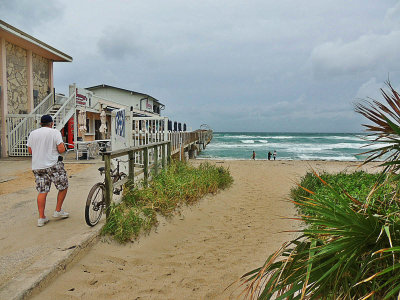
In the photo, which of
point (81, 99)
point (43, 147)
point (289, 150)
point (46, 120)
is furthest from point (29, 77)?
point (289, 150)

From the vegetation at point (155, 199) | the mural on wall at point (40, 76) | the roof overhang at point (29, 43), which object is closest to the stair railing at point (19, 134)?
the mural on wall at point (40, 76)

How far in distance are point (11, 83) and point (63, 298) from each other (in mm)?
14569

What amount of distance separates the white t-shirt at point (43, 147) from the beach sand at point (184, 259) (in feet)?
4.86

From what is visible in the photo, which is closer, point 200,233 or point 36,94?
point 200,233

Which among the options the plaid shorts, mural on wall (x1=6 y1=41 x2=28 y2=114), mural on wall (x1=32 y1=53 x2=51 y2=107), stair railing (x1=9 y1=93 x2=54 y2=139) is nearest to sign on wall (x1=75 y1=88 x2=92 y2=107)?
stair railing (x1=9 y1=93 x2=54 y2=139)

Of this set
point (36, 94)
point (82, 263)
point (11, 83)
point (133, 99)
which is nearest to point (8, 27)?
point (11, 83)

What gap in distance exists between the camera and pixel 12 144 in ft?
46.6

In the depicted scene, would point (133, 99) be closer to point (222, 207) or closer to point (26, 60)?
point (26, 60)

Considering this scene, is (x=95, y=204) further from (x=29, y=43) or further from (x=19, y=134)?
(x=29, y=43)

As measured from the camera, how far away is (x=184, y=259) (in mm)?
4180

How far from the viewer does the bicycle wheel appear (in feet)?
14.2

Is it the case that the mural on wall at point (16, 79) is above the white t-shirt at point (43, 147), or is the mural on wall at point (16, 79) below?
above

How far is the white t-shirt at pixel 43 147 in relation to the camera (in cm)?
440

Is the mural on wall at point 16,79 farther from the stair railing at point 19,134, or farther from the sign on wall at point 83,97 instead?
the sign on wall at point 83,97
